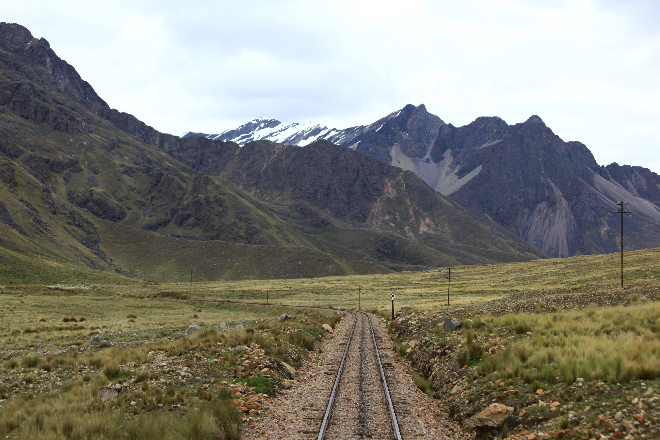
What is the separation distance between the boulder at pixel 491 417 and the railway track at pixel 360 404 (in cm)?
231

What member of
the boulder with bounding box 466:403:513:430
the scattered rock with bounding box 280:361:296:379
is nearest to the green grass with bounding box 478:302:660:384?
→ the boulder with bounding box 466:403:513:430

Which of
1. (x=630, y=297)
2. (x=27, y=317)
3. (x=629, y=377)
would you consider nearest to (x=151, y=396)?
(x=629, y=377)

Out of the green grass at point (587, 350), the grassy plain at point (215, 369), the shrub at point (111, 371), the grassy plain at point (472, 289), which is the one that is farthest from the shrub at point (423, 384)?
the grassy plain at point (472, 289)

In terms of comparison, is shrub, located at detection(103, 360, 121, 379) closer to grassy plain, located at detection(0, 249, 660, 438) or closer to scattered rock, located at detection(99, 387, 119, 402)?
grassy plain, located at detection(0, 249, 660, 438)

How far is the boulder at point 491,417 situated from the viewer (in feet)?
→ 39.6

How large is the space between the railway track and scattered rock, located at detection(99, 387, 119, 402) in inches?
271

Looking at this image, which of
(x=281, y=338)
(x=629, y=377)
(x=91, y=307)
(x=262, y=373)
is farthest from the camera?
(x=91, y=307)

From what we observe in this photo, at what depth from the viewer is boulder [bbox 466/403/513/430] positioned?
1208 cm

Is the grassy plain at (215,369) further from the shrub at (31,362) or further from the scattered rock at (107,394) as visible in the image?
the scattered rock at (107,394)

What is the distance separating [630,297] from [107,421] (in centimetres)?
2981

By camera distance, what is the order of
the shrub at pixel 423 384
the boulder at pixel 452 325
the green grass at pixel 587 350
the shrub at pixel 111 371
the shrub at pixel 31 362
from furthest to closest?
the boulder at pixel 452 325
the shrub at pixel 31 362
the shrub at pixel 423 384
the shrub at pixel 111 371
the green grass at pixel 587 350

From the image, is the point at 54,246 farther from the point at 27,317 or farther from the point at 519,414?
the point at 519,414

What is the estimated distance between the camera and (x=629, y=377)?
37.8 feet

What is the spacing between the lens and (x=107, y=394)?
13.9m
